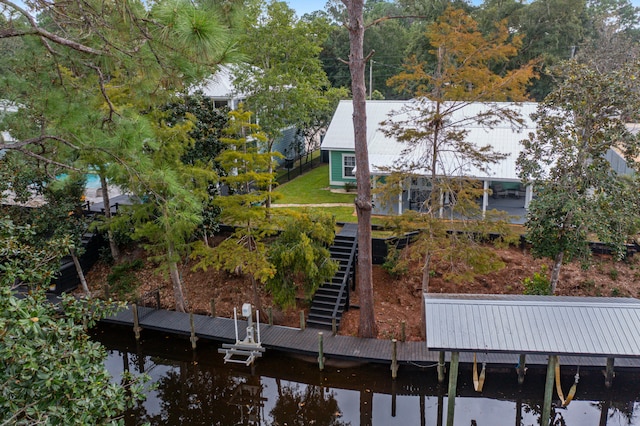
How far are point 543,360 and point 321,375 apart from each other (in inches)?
227

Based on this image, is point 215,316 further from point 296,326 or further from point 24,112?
point 24,112

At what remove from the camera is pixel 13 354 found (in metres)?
4.64

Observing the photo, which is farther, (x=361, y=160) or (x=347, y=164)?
(x=347, y=164)

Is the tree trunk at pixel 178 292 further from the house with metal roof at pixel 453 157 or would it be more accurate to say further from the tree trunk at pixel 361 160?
the house with metal roof at pixel 453 157

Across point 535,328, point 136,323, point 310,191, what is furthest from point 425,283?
point 310,191

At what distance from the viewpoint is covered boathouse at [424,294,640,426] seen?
30.3 feet

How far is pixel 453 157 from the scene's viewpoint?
19.8 metres

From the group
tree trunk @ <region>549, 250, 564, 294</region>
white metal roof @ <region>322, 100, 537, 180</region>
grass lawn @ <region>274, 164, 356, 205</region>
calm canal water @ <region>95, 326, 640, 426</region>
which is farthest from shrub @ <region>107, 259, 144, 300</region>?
tree trunk @ <region>549, 250, 564, 294</region>

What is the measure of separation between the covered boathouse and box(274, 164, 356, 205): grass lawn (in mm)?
13130

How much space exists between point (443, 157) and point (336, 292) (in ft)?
29.4

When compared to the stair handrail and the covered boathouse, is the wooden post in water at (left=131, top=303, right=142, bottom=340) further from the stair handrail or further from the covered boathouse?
the covered boathouse

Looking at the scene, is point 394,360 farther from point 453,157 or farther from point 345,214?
point 453,157

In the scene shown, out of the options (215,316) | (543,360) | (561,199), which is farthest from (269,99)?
(543,360)

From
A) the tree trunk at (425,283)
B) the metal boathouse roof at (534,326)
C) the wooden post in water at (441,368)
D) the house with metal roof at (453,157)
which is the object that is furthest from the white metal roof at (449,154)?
the metal boathouse roof at (534,326)
